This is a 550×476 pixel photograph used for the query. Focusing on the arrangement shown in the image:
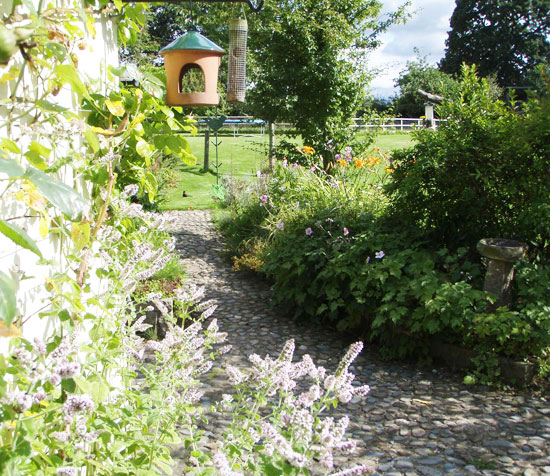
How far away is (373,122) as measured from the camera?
30.9ft

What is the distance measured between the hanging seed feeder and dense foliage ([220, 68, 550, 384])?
1458 mm

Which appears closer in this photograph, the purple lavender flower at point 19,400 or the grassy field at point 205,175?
the purple lavender flower at point 19,400

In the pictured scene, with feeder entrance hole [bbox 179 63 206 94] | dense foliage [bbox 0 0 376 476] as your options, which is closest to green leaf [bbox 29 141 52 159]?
dense foliage [bbox 0 0 376 476]

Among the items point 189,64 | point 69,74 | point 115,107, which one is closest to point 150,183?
point 115,107

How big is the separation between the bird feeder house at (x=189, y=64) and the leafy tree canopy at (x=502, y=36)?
166ft

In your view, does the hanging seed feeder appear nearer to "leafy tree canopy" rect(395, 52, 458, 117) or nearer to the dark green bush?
the dark green bush

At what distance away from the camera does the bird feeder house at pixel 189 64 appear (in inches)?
154

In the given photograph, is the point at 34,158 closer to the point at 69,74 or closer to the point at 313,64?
the point at 69,74

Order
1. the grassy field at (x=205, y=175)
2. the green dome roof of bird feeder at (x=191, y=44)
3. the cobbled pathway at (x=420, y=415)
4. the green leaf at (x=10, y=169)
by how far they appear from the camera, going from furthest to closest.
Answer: the grassy field at (x=205, y=175)
the green dome roof of bird feeder at (x=191, y=44)
the cobbled pathway at (x=420, y=415)
the green leaf at (x=10, y=169)

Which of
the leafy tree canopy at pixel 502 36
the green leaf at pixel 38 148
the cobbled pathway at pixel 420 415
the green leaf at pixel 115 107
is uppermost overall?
the leafy tree canopy at pixel 502 36

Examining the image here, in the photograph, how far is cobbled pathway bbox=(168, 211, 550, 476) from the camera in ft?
9.91

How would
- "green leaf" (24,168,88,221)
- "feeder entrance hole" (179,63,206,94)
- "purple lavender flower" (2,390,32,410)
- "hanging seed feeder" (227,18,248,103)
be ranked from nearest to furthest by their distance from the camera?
"green leaf" (24,168,88,221) → "purple lavender flower" (2,390,32,410) → "feeder entrance hole" (179,63,206,94) → "hanging seed feeder" (227,18,248,103)

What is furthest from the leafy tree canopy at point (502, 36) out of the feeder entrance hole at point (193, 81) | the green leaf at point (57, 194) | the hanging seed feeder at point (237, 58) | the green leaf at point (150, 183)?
the green leaf at point (57, 194)

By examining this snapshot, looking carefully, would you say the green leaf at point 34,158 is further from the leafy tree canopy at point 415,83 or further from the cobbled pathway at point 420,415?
the leafy tree canopy at point 415,83
